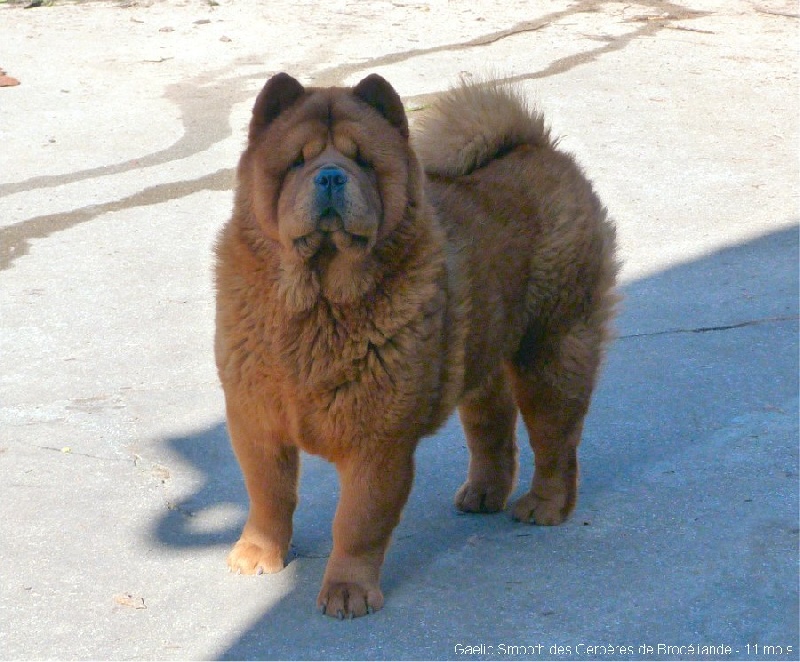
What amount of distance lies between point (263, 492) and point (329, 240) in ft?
2.72

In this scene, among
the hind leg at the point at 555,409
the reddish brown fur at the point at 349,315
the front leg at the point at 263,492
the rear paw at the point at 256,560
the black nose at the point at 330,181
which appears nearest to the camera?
the black nose at the point at 330,181

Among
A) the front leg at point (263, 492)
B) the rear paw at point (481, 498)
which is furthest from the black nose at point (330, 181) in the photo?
the rear paw at point (481, 498)

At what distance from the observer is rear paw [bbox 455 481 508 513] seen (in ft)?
13.1

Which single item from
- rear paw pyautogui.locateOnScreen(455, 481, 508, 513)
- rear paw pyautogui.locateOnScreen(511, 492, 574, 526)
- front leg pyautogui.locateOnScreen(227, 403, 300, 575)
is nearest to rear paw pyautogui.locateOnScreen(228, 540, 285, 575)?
front leg pyautogui.locateOnScreen(227, 403, 300, 575)

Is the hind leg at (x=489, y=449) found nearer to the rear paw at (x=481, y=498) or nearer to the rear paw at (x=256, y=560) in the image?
the rear paw at (x=481, y=498)

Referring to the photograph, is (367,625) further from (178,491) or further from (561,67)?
(561,67)

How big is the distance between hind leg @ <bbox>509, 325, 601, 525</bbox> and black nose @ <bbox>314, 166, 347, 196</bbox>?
114 centimetres

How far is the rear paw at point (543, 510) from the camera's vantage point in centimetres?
Answer: 389

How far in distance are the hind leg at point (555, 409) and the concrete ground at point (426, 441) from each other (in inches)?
4.4

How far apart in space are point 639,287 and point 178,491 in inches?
121

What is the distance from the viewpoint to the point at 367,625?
10.5 feet

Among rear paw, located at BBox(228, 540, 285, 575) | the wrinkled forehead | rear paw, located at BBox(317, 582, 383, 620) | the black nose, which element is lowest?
rear paw, located at BBox(228, 540, 285, 575)

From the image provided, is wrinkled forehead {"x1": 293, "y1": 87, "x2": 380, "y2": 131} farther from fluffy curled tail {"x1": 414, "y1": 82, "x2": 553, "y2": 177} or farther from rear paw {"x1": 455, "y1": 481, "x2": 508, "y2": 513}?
rear paw {"x1": 455, "y1": 481, "x2": 508, "y2": 513}

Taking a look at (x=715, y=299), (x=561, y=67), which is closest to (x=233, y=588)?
(x=715, y=299)
